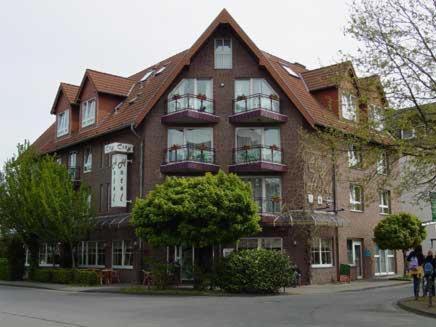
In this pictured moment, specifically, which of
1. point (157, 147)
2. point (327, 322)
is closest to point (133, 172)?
point (157, 147)

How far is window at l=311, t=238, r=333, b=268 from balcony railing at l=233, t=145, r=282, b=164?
4848 millimetres

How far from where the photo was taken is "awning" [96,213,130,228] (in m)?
29.3

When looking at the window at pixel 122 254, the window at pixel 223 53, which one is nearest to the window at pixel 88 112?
the window at pixel 122 254

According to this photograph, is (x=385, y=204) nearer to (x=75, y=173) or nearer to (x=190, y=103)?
(x=190, y=103)

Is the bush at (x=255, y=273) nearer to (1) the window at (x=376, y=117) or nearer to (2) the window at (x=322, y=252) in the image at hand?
(2) the window at (x=322, y=252)

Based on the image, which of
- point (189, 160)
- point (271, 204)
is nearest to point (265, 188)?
point (271, 204)

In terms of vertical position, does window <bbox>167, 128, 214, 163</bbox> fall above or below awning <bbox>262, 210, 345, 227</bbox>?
above

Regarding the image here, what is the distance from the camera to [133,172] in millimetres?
30844

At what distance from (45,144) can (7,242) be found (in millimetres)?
9577

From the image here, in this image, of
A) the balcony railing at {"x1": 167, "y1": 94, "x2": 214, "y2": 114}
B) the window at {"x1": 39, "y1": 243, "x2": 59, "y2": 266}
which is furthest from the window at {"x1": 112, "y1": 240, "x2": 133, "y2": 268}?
the balcony railing at {"x1": 167, "y1": 94, "x2": 214, "y2": 114}

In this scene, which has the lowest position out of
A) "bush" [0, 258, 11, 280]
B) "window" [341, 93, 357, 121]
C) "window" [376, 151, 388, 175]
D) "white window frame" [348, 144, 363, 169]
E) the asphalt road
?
the asphalt road

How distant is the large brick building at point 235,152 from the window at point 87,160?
1.88 m

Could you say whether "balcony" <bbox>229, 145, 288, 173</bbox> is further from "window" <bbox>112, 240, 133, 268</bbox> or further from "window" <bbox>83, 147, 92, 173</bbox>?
"window" <bbox>83, 147, 92, 173</bbox>

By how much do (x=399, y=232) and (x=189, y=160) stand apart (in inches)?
480
